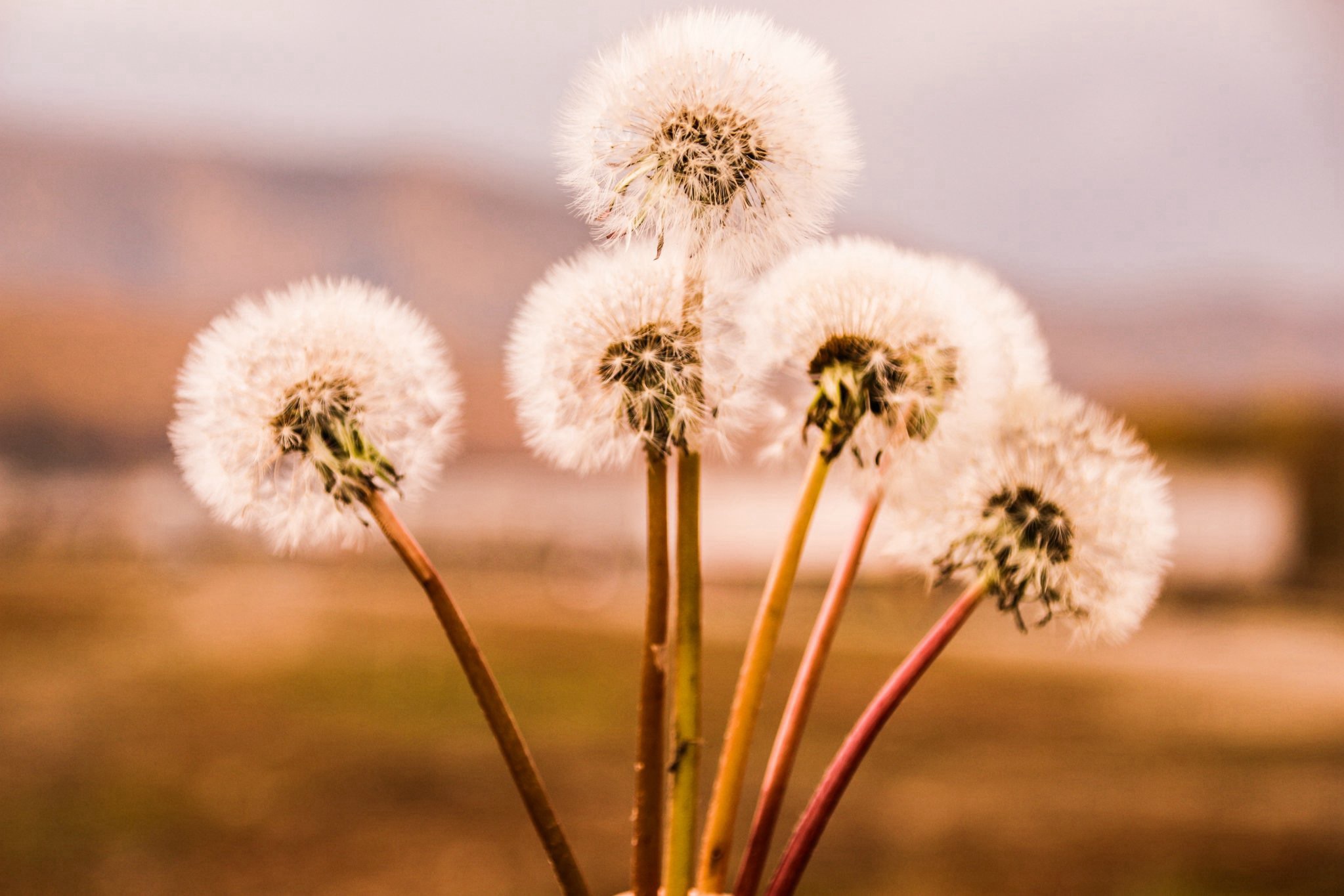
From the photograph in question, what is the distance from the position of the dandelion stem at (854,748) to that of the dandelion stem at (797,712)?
15 mm

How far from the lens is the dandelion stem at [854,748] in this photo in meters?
0.44

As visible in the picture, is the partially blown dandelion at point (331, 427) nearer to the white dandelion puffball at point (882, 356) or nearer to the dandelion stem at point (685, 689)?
the dandelion stem at point (685, 689)

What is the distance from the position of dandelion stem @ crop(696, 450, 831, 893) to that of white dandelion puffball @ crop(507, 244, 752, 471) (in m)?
0.06

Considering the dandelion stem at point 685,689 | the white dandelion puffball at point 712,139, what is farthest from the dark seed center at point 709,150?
the dandelion stem at point 685,689

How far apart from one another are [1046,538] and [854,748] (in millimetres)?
144

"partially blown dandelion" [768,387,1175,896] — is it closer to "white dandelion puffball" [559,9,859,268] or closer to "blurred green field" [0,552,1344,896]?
"white dandelion puffball" [559,9,859,268]

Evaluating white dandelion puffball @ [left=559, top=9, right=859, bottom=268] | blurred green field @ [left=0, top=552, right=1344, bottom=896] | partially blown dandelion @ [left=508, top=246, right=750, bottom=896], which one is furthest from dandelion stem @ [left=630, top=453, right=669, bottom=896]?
blurred green field @ [left=0, top=552, right=1344, bottom=896]

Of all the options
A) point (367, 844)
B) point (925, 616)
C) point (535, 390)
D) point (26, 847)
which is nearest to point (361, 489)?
point (535, 390)

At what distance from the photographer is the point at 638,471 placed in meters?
0.48

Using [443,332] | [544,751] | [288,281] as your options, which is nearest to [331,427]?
[288,281]

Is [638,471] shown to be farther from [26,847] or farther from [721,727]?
[26,847]

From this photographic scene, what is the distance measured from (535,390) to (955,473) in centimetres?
22

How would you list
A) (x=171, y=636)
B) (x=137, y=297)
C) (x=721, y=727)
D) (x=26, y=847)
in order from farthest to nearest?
(x=137, y=297)
(x=171, y=636)
(x=721, y=727)
(x=26, y=847)

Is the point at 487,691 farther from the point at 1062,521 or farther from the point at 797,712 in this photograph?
the point at 1062,521
